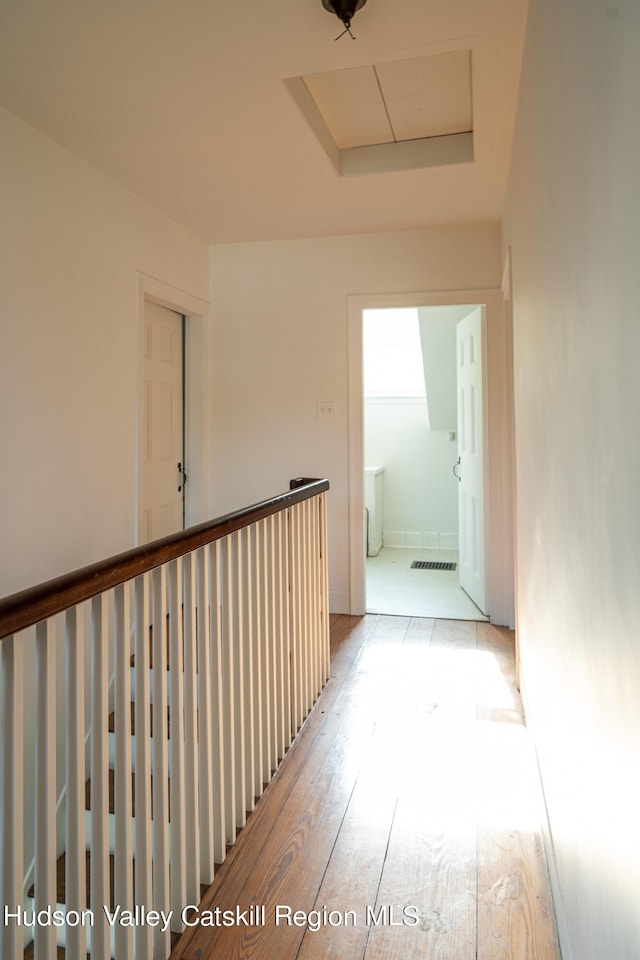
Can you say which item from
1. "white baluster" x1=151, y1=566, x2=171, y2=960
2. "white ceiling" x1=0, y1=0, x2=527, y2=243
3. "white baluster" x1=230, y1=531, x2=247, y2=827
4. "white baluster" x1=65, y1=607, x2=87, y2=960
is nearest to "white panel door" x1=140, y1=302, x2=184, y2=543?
"white ceiling" x1=0, y1=0, x2=527, y2=243

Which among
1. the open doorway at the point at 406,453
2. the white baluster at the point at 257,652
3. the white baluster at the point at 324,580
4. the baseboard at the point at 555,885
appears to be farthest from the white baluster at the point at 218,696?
the open doorway at the point at 406,453

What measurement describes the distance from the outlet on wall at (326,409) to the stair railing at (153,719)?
1605mm

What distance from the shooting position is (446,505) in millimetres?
6207

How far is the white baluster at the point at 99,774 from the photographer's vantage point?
117cm

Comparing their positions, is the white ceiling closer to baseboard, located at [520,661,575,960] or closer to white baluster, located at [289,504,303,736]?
white baluster, located at [289,504,303,736]

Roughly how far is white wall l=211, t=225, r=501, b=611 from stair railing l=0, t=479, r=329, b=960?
62.3 inches

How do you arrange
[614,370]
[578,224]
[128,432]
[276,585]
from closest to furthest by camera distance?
[614,370]
[578,224]
[276,585]
[128,432]

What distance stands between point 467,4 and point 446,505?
187 inches

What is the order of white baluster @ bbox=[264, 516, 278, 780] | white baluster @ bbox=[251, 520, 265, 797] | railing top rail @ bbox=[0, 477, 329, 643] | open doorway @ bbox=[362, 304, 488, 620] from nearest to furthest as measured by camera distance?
railing top rail @ bbox=[0, 477, 329, 643], white baluster @ bbox=[251, 520, 265, 797], white baluster @ bbox=[264, 516, 278, 780], open doorway @ bbox=[362, 304, 488, 620]

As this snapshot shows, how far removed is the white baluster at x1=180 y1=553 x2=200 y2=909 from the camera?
5.08 feet

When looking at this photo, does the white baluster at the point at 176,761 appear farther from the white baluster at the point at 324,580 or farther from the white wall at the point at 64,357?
the white baluster at the point at 324,580

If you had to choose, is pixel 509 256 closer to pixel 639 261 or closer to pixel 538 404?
pixel 538 404

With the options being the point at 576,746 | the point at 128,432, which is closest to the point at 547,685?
the point at 576,746

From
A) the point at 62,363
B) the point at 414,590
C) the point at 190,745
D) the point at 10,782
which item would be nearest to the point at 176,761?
the point at 190,745
